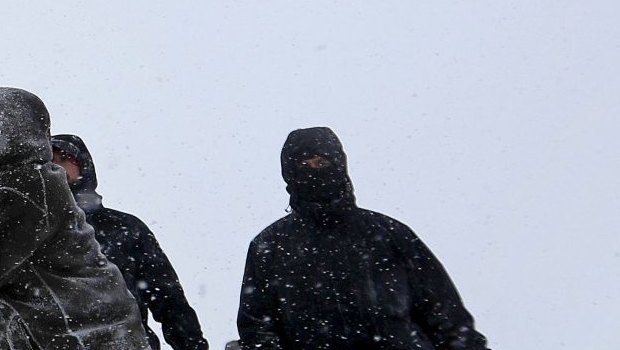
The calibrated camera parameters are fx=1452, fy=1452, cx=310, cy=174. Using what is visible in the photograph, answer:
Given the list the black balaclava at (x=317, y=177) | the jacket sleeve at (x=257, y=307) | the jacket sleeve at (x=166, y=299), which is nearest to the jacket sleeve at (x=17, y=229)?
the jacket sleeve at (x=257, y=307)

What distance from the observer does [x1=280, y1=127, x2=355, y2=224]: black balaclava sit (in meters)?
5.83

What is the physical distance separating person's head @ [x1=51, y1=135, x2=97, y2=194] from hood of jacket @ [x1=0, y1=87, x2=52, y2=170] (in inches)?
68.1

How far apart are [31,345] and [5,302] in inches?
6.0

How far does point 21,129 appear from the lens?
4.30m

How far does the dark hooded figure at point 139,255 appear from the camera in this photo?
6184 millimetres

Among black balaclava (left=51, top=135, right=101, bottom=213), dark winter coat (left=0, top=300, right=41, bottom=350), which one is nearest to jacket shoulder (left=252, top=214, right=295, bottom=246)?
black balaclava (left=51, top=135, right=101, bottom=213)

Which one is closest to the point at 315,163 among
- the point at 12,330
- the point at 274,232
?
the point at 274,232

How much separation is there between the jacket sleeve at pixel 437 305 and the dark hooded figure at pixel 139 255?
113 centimetres

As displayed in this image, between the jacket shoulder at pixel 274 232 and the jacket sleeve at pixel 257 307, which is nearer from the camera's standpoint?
the jacket sleeve at pixel 257 307

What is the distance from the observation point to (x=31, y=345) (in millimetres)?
4277

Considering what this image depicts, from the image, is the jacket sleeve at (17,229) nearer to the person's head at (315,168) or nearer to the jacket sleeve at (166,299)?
the person's head at (315,168)

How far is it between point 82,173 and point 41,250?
6.44 feet

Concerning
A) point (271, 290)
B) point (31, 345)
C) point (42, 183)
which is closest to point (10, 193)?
point (42, 183)

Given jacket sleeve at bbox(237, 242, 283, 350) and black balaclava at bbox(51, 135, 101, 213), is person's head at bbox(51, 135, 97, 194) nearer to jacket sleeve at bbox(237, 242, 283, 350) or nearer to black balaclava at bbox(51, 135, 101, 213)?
black balaclava at bbox(51, 135, 101, 213)
